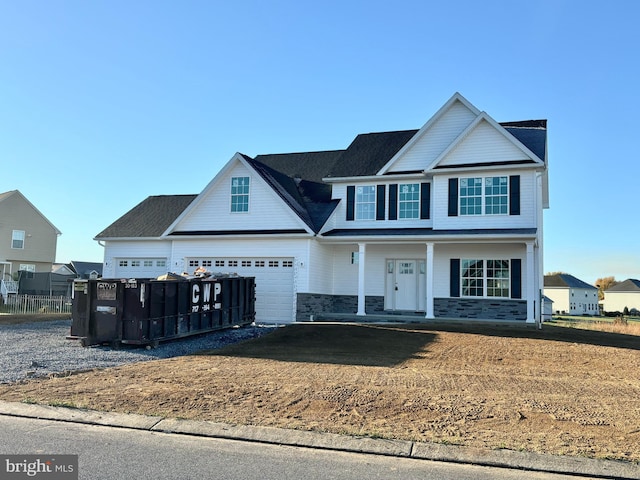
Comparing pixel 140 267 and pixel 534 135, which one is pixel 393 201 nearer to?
pixel 534 135

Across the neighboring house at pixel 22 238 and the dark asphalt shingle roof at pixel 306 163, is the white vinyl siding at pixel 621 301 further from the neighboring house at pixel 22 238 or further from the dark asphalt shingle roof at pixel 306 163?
the neighboring house at pixel 22 238

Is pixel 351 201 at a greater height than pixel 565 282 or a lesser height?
greater

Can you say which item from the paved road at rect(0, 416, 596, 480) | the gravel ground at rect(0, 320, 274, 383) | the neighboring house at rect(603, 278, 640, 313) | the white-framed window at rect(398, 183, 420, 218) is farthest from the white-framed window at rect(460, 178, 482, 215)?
the neighboring house at rect(603, 278, 640, 313)

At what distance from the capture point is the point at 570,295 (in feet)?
246

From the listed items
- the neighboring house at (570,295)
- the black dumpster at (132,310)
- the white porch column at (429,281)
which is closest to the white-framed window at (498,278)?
the white porch column at (429,281)

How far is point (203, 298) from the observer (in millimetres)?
16047

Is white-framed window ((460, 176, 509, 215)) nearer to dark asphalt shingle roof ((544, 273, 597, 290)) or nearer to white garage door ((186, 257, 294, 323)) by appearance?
white garage door ((186, 257, 294, 323))

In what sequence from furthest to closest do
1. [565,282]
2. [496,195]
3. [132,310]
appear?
1. [565,282]
2. [496,195]
3. [132,310]

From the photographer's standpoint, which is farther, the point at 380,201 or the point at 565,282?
the point at 565,282

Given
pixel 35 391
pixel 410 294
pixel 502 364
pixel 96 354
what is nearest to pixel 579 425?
pixel 502 364

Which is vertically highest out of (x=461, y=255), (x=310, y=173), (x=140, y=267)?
(x=310, y=173)

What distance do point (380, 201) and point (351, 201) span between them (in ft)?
4.27

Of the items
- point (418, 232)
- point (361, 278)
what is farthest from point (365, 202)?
point (361, 278)

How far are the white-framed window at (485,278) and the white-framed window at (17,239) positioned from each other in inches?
1441
